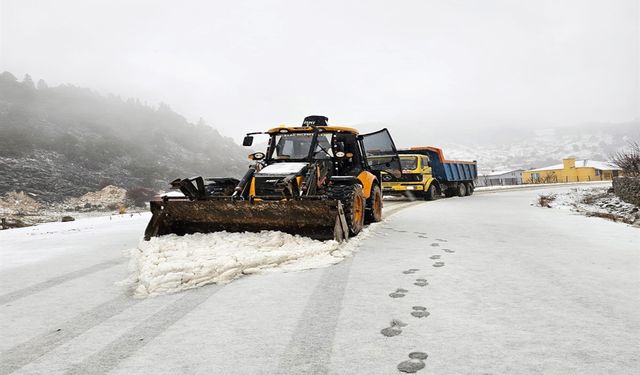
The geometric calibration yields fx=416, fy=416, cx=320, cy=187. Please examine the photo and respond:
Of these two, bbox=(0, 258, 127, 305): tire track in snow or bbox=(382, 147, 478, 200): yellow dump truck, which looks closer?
bbox=(0, 258, 127, 305): tire track in snow

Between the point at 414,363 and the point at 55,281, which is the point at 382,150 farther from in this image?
the point at 414,363

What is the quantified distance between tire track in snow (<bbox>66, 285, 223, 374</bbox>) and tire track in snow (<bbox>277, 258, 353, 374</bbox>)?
99 cm

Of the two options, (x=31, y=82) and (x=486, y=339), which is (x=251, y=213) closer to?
(x=486, y=339)

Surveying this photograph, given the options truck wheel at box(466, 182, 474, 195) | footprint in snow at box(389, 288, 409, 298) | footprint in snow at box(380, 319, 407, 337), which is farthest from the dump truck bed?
footprint in snow at box(380, 319, 407, 337)

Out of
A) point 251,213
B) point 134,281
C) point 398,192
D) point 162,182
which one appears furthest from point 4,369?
point 162,182

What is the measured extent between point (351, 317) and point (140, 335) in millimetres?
1523

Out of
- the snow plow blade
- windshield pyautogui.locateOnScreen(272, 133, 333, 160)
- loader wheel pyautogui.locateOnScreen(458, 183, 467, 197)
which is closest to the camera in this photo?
the snow plow blade

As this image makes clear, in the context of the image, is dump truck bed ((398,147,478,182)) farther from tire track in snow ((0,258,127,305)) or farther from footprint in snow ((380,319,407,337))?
footprint in snow ((380,319,407,337))

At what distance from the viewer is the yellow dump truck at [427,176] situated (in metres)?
18.1

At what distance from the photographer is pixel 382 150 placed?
9.38 metres

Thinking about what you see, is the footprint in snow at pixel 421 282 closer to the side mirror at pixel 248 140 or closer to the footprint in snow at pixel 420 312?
the footprint in snow at pixel 420 312

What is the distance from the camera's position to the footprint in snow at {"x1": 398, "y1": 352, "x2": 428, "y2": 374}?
2.28 meters

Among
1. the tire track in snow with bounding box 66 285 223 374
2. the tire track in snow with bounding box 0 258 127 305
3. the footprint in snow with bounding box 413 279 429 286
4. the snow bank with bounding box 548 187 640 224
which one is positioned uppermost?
the tire track in snow with bounding box 0 258 127 305

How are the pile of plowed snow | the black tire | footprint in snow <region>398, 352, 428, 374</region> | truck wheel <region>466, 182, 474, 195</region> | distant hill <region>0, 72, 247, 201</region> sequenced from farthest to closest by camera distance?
1. distant hill <region>0, 72, 247, 201</region>
2. truck wheel <region>466, 182, 474, 195</region>
3. the black tire
4. the pile of plowed snow
5. footprint in snow <region>398, 352, 428, 374</region>
